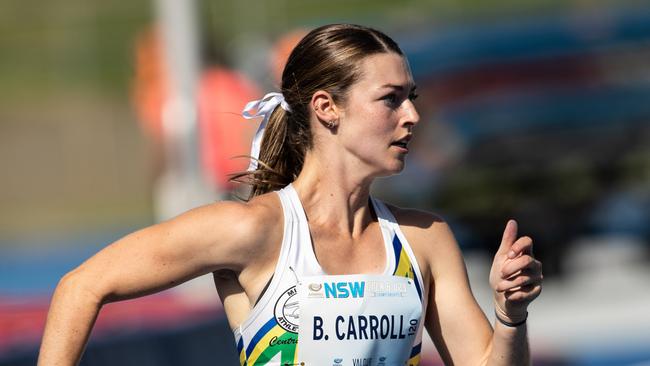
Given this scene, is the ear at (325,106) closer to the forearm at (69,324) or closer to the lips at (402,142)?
the lips at (402,142)

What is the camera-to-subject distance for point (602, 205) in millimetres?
14148

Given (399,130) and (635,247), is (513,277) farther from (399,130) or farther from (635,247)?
(635,247)

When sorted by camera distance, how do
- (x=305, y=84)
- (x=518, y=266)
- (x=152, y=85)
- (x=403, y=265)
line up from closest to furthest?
(x=518, y=266)
(x=403, y=265)
(x=305, y=84)
(x=152, y=85)

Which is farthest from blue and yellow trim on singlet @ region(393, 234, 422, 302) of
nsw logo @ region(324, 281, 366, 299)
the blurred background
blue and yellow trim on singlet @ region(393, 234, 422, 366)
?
the blurred background

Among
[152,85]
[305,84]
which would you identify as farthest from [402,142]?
[152,85]

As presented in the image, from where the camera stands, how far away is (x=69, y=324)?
10.8ft

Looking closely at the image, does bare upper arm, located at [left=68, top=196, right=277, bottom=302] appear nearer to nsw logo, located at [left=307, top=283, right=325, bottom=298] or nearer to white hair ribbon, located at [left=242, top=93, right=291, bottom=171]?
nsw logo, located at [left=307, top=283, right=325, bottom=298]

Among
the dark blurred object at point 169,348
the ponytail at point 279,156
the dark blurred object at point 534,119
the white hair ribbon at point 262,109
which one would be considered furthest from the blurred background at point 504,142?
the ponytail at point 279,156

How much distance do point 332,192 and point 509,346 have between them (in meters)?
0.62

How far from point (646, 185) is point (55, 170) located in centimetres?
1311

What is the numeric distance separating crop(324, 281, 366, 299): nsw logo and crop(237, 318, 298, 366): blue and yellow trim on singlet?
0.46ft

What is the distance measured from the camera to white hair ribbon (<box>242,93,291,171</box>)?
12.2ft

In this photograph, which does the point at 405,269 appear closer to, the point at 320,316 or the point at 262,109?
the point at 320,316

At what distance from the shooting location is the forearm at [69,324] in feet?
10.8
